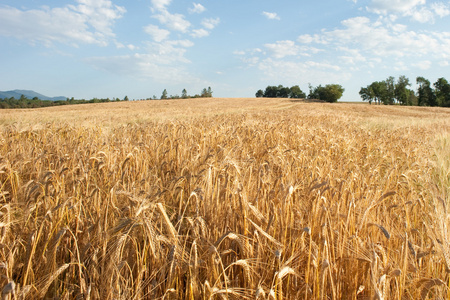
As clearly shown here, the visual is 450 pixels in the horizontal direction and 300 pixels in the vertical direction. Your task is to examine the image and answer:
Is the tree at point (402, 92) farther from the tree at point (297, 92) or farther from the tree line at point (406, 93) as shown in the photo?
the tree at point (297, 92)

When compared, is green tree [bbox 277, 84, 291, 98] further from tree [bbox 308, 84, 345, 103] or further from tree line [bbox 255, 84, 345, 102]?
tree [bbox 308, 84, 345, 103]

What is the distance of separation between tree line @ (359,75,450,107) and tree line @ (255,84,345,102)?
49.8 feet

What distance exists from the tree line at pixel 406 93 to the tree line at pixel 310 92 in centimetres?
1517

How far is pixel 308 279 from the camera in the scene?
1424mm

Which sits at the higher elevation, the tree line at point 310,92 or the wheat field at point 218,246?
the tree line at point 310,92

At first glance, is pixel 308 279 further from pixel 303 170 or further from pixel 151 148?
pixel 151 148

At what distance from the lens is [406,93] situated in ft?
278

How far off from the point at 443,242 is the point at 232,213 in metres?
1.24

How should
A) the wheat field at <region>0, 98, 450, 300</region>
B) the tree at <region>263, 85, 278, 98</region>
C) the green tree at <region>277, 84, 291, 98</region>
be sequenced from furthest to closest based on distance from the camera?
the tree at <region>263, 85, 278, 98</region>
the green tree at <region>277, 84, 291, 98</region>
the wheat field at <region>0, 98, 450, 300</region>

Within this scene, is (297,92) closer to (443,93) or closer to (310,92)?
(310,92)

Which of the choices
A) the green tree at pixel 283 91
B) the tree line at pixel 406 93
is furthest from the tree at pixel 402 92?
the green tree at pixel 283 91

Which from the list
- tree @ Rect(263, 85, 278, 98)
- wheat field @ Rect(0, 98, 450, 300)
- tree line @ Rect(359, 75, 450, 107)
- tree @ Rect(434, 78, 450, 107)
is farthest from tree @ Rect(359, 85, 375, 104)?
wheat field @ Rect(0, 98, 450, 300)

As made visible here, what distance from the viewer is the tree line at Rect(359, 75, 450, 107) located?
241 ft

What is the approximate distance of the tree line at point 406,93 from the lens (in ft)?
241
